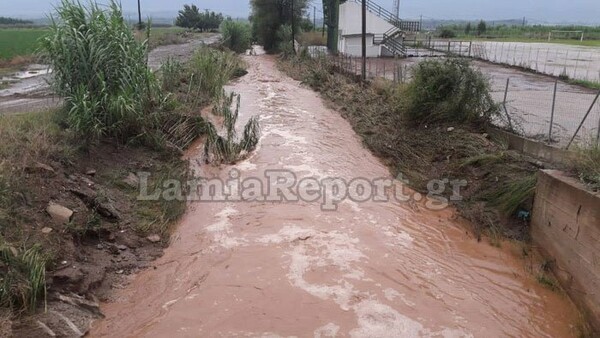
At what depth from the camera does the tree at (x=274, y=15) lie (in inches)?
1790

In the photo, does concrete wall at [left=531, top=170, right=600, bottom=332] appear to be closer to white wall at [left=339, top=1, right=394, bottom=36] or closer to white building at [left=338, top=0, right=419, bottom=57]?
white building at [left=338, top=0, right=419, bottom=57]

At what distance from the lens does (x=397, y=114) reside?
14062mm

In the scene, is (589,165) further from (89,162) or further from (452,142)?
(89,162)

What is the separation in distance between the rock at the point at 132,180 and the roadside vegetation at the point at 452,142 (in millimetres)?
5386

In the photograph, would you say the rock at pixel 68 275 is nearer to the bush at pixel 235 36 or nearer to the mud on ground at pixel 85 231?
the mud on ground at pixel 85 231

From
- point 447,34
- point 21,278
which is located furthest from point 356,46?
point 21,278

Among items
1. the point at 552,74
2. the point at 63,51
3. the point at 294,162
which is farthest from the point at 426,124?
the point at 552,74

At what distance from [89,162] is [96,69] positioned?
70.8 inches

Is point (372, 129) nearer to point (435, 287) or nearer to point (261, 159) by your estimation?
point (261, 159)

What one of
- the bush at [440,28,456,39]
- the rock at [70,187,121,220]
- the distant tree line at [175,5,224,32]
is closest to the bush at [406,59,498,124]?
the rock at [70,187,121,220]

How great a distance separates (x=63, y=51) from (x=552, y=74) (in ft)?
73.3

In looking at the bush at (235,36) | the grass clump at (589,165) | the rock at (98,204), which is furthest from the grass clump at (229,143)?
the bush at (235,36)

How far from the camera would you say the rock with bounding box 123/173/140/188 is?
868 cm

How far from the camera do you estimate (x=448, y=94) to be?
40.7ft
